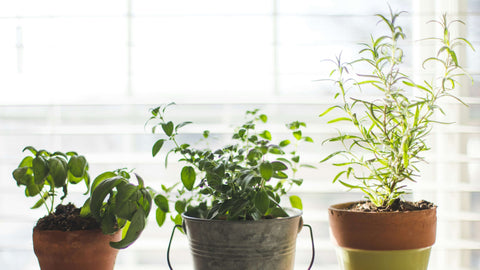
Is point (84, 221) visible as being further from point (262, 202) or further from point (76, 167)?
point (262, 202)

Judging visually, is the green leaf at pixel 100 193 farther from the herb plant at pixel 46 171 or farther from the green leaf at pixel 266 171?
the green leaf at pixel 266 171

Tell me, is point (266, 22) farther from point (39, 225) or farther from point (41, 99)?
point (39, 225)

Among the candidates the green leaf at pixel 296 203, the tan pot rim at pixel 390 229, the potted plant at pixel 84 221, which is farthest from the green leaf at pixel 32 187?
the tan pot rim at pixel 390 229

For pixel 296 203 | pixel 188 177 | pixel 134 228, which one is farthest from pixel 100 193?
pixel 296 203

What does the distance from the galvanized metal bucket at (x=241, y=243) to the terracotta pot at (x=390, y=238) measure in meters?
0.20

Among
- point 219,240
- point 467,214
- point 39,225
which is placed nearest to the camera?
point 219,240

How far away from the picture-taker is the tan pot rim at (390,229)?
1.18 m

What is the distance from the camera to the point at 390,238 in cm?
118

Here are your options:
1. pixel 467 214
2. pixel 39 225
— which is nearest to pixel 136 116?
pixel 39 225

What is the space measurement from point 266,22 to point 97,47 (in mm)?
603

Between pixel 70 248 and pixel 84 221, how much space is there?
82 millimetres

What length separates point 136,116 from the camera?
1565mm

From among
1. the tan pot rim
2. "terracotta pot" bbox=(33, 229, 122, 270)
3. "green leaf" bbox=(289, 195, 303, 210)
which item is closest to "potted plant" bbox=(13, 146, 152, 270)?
"terracotta pot" bbox=(33, 229, 122, 270)

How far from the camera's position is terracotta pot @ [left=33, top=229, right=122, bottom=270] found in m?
1.17
